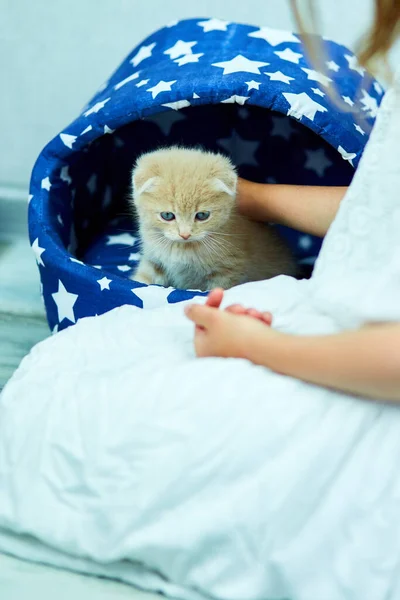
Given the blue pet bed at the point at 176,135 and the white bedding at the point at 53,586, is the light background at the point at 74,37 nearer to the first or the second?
the blue pet bed at the point at 176,135

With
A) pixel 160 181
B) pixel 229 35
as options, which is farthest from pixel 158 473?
pixel 229 35

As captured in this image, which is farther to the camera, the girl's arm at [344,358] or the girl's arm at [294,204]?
the girl's arm at [294,204]

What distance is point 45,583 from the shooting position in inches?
34.6

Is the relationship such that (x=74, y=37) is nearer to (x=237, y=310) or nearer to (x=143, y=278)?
(x=143, y=278)

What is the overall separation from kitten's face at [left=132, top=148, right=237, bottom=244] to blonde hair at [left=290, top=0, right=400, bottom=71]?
16.3 inches

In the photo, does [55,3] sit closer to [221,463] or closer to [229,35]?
[229,35]

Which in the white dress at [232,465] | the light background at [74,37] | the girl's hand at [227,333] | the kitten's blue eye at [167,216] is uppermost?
the light background at [74,37]

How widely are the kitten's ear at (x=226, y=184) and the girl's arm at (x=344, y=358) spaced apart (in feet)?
1.83

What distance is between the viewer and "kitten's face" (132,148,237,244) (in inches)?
53.5

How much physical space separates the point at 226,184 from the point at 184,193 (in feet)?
0.29

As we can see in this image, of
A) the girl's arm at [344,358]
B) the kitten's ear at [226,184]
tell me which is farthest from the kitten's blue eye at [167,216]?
the girl's arm at [344,358]

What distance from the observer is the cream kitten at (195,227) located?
1.36 m

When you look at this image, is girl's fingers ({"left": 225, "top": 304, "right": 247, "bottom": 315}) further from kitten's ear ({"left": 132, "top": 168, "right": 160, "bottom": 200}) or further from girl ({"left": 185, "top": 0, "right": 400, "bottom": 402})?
kitten's ear ({"left": 132, "top": 168, "right": 160, "bottom": 200})

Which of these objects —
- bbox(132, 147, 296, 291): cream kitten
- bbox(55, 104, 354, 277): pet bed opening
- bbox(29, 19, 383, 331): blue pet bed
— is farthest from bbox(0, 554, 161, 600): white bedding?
bbox(55, 104, 354, 277): pet bed opening
